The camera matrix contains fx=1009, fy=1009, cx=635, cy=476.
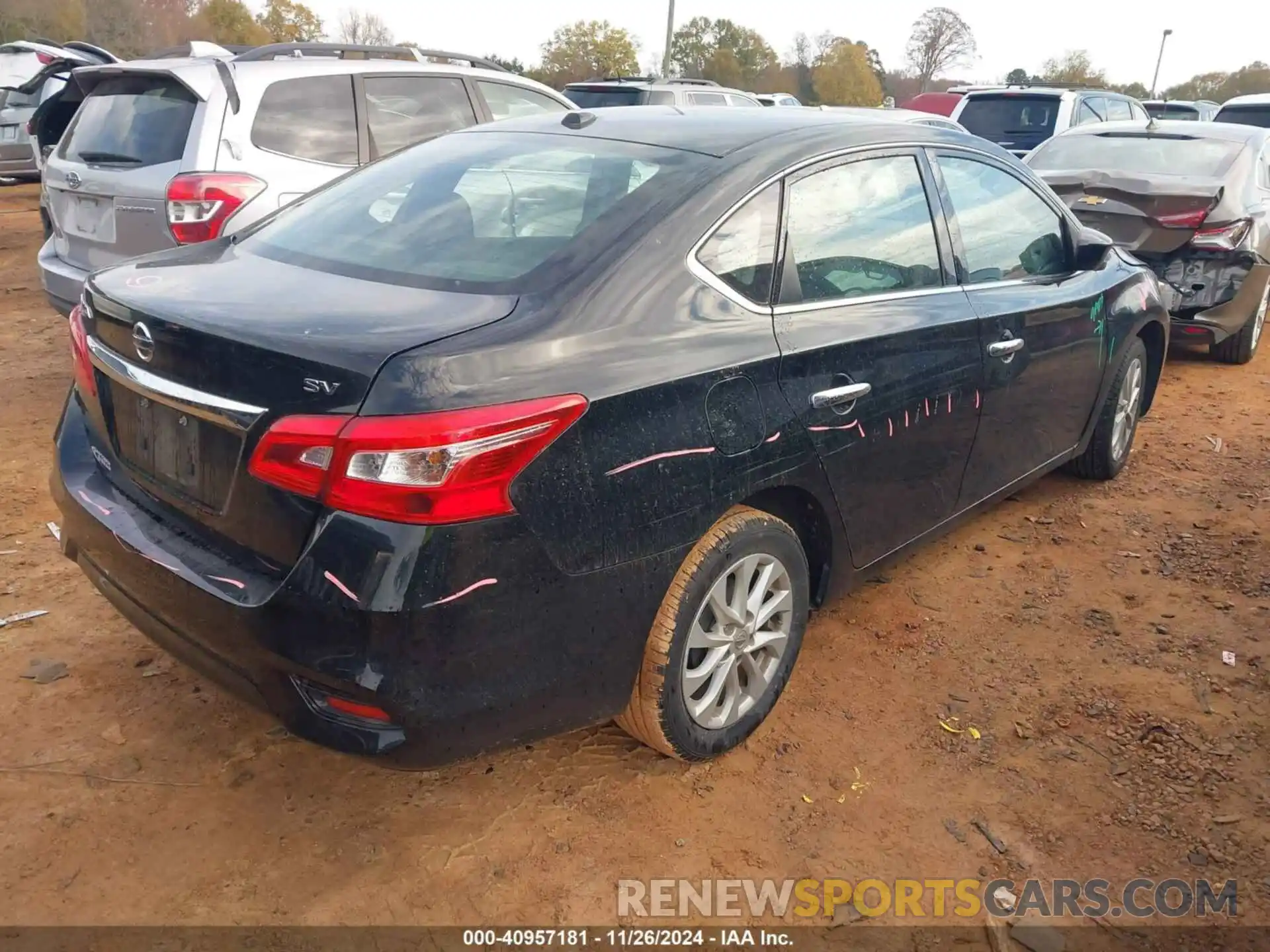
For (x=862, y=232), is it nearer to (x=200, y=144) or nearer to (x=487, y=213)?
(x=487, y=213)

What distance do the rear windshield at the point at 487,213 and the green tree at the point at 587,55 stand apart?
1801 inches

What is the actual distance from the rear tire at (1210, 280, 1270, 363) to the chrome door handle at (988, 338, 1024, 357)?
440 centimetres

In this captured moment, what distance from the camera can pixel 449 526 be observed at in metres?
1.99

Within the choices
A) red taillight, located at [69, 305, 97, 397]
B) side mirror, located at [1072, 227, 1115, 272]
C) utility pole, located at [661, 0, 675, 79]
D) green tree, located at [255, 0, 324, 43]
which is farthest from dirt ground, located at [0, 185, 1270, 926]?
green tree, located at [255, 0, 324, 43]

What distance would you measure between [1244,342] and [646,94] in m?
7.78

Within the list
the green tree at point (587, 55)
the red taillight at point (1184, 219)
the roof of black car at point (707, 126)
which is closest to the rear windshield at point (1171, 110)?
the red taillight at point (1184, 219)

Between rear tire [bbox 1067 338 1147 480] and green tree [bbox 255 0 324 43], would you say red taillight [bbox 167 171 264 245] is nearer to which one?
rear tire [bbox 1067 338 1147 480]

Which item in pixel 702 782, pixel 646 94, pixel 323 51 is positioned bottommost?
pixel 702 782

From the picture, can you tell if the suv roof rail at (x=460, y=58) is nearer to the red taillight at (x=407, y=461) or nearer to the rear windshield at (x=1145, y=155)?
the rear windshield at (x=1145, y=155)

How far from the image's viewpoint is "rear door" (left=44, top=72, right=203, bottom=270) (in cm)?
497

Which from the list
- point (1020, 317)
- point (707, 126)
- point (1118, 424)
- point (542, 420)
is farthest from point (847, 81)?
point (542, 420)

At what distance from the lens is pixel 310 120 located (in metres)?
5.38

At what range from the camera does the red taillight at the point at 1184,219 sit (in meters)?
6.37

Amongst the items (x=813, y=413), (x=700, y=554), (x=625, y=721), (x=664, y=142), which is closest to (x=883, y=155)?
(x=664, y=142)
